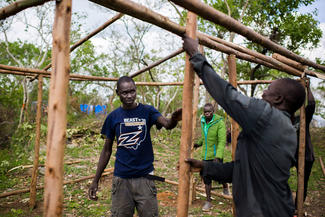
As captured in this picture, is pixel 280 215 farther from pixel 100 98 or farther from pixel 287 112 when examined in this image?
pixel 100 98

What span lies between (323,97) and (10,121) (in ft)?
65.8

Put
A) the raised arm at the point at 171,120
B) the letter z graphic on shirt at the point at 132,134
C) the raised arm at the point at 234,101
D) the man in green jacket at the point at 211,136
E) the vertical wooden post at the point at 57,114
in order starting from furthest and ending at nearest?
the man in green jacket at the point at 211,136, the letter z graphic on shirt at the point at 132,134, the raised arm at the point at 171,120, the raised arm at the point at 234,101, the vertical wooden post at the point at 57,114

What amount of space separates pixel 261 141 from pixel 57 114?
1080 mm

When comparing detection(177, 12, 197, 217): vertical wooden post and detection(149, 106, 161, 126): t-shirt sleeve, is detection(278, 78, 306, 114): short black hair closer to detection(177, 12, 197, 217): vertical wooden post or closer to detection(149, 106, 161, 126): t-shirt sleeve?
detection(177, 12, 197, 217): vertical wooden post

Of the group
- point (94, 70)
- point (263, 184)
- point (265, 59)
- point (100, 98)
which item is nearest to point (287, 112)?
point (263, 184)

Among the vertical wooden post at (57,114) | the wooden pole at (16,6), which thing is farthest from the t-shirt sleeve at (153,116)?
the wooden pole at (16,6)

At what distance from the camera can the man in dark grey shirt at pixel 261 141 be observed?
52.2 inches

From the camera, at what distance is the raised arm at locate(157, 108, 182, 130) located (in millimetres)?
2180

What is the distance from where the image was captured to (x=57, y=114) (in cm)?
112

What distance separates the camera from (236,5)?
10984mm

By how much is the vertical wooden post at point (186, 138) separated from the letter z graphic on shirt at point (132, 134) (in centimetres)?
93

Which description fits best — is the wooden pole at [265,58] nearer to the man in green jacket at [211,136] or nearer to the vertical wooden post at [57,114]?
the vertical wooden post at [57,114]

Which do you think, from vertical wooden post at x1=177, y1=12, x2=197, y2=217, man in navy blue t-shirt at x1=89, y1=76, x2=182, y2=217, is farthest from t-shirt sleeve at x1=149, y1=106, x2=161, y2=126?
vertical wooden post at x1=177, y1=12, x2=197, y2=217

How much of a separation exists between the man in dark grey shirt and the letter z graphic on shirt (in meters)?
1.16
